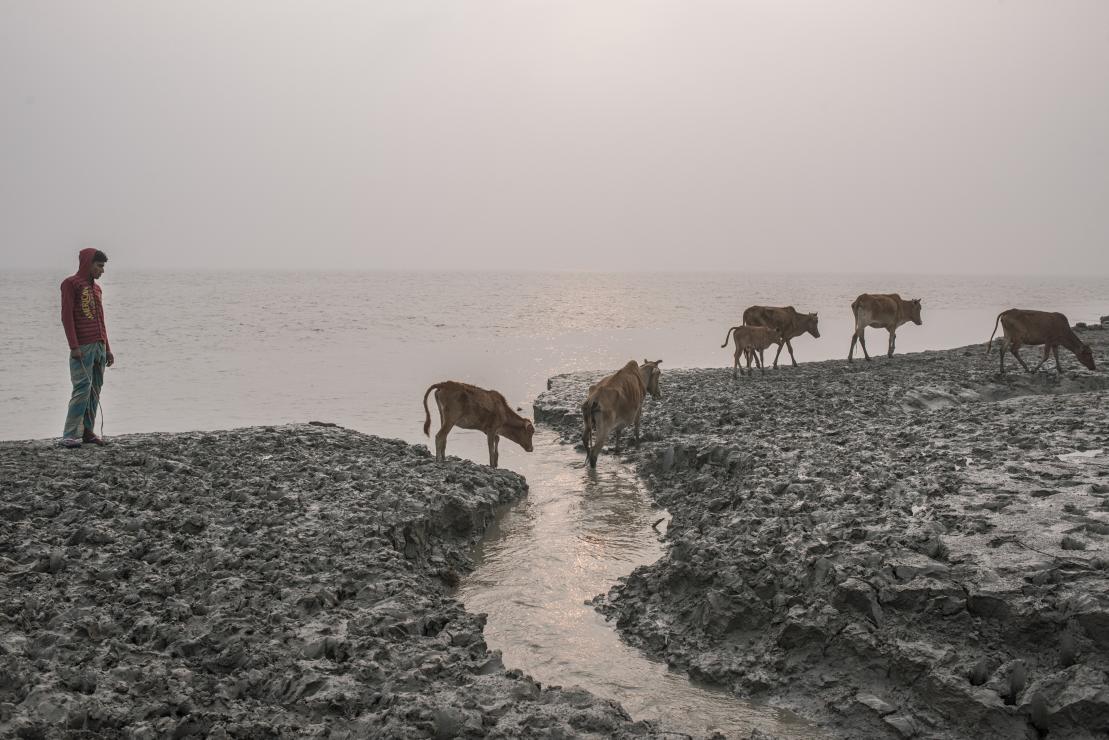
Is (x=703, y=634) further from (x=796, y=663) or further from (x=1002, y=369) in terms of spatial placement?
(x=1002, y=369)

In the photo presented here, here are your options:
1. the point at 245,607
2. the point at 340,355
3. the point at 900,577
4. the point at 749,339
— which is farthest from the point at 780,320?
the point at 245,607

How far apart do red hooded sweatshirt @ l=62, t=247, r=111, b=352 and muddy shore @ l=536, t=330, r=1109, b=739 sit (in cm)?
753

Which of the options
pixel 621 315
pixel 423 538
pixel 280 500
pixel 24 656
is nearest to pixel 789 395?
pixel 423 538

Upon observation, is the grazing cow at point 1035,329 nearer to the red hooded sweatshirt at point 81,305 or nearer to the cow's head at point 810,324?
the cow's head at point 810,324

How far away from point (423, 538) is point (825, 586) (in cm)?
399

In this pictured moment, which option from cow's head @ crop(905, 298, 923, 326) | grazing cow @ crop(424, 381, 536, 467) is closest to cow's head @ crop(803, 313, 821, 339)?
cow's head @ crop(905, 298, 923, 326)

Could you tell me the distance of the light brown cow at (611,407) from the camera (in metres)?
11.3

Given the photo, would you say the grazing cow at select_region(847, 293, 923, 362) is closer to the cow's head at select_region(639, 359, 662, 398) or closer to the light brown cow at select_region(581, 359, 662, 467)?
the cow's head at select_region(639, 359, 662, 398)

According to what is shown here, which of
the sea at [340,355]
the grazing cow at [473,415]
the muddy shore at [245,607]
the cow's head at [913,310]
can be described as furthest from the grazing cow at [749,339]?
the muddy shore at [245,607]

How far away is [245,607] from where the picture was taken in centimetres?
554

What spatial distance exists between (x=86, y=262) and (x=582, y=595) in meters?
7.53

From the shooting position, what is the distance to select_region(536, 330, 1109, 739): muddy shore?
15.5ft

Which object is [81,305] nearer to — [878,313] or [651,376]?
[651,376]

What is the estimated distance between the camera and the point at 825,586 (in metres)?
5.83
